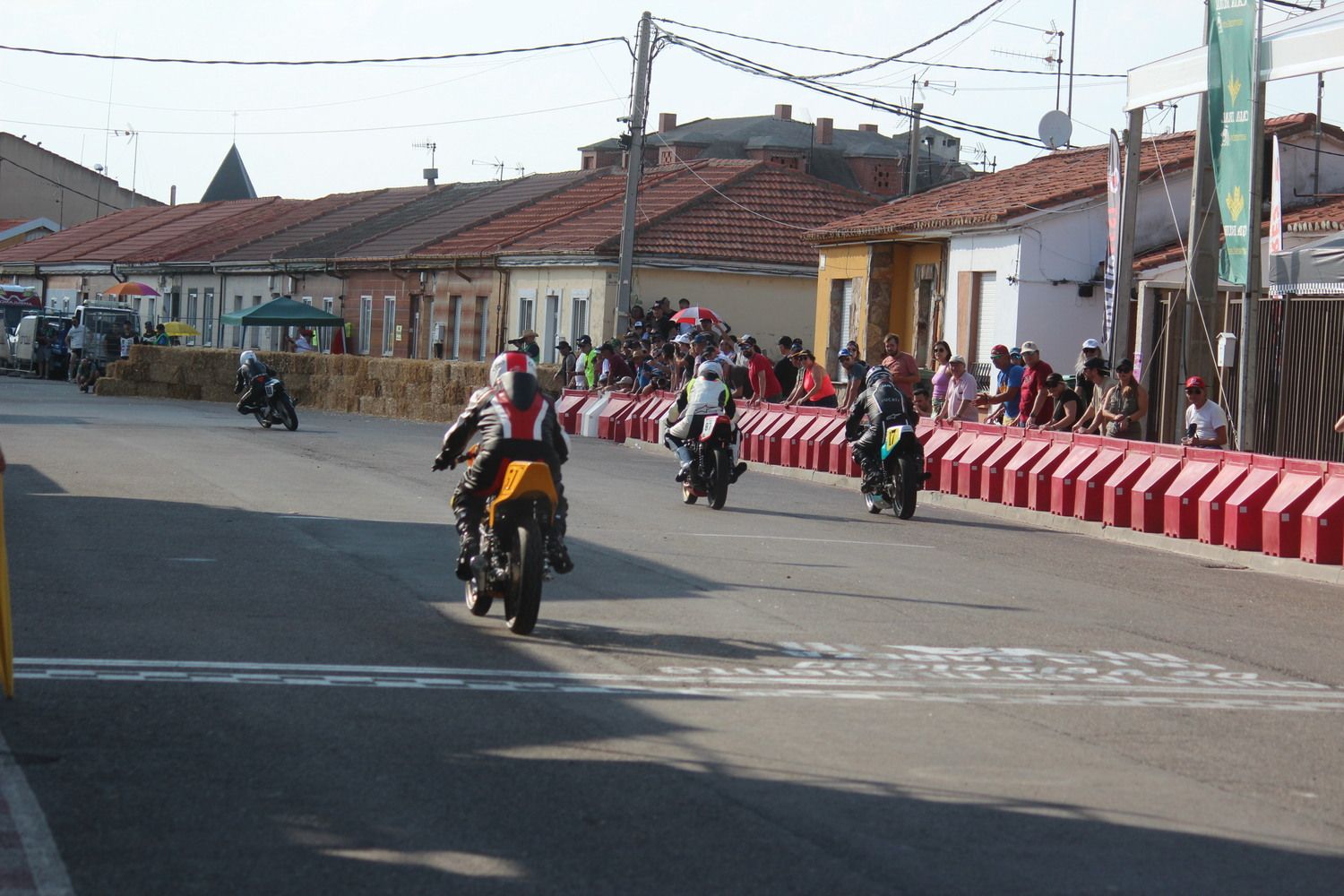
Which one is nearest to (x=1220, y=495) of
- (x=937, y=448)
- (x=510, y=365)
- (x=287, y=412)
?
(x=937, y=448)

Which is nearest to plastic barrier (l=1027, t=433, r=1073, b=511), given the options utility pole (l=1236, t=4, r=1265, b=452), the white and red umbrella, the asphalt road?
utility pole (l=1236, t=4, r=1265, b=452)

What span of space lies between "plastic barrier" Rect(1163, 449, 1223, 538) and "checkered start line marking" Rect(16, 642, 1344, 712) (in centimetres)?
795

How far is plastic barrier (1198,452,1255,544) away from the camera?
17.1 metres

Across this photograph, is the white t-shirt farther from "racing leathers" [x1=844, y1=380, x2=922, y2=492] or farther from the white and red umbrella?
the white and red umbrella

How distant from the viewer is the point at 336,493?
18969mm

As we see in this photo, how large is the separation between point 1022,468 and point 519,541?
1193 cm

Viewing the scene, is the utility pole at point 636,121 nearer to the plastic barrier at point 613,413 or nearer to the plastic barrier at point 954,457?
the plastic barrier at point 613,413

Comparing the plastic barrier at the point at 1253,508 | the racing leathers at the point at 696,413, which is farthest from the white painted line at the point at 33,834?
the racing leathers at the point at 696,413

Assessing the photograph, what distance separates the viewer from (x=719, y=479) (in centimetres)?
1941

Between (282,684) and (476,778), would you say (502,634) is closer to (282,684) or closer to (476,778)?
(282,684)

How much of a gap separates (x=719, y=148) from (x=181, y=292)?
105ft

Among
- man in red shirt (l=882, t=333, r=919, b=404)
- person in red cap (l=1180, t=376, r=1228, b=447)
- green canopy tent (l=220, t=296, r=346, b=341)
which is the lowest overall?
person in red cap (l=1180, t=376, r=1228, b=447)

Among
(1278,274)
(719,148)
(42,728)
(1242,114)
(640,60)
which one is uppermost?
(719,148)

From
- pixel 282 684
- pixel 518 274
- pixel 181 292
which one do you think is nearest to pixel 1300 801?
pixel 282 684
